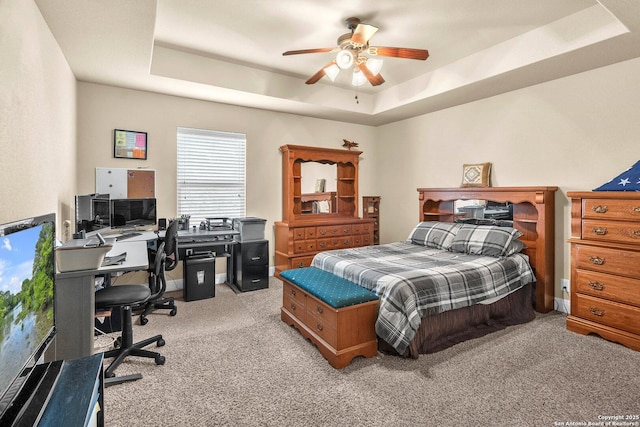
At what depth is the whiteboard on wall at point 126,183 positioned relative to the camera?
12.6 feet

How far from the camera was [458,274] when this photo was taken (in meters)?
2.82

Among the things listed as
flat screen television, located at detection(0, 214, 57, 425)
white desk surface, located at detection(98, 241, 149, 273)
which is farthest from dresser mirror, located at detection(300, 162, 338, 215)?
flat screen television, located at detection(0, 214, 57, 425)

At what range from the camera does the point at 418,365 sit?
7.86 ft

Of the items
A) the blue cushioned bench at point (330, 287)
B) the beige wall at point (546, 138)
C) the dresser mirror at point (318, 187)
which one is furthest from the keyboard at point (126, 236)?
the beige wall at point (546, 138)

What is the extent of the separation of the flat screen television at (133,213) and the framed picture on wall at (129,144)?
0.60m

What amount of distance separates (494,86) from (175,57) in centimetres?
362

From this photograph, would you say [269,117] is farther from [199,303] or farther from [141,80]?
[199,303]

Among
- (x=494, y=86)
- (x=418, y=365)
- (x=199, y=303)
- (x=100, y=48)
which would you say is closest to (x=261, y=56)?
(x=100, y=48)

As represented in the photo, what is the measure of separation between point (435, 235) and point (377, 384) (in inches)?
91.5

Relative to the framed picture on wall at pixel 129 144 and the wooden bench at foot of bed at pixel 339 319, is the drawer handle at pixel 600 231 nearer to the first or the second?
→ the wooden bench at foot of bed at pixel 339 319

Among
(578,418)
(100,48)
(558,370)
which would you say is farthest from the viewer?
(100,48)

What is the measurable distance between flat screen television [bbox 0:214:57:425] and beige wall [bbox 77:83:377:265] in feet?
9.35

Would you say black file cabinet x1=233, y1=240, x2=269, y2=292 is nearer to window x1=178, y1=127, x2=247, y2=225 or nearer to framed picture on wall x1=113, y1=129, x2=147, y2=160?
window x1=178, y1=127, x2=247, y2=225

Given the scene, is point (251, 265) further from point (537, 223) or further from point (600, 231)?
point (600, 231)
